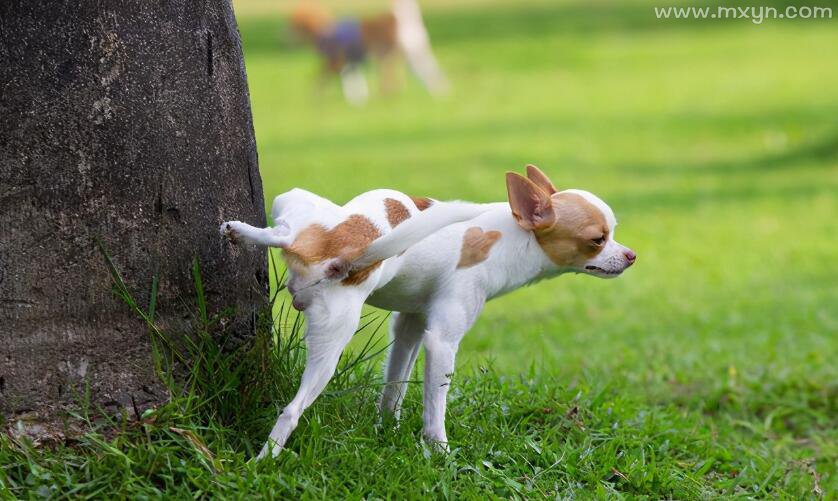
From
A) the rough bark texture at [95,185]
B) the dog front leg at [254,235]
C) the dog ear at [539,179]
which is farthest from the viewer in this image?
the dog ear at [539,179]

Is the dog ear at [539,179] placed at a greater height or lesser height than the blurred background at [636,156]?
greater

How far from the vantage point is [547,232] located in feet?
12.2

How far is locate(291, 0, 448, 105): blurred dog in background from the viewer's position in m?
20.9

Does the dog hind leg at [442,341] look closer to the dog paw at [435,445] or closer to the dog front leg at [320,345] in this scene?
the dog paw at [435,445]

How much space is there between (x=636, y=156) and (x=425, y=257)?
35.5 ft

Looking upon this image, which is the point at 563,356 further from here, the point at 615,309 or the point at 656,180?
the point at 656,180

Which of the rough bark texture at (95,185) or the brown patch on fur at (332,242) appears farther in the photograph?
the rough bark texture at (95,185)

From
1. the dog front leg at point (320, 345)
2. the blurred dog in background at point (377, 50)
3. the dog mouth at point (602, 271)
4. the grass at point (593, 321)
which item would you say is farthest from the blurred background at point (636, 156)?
the dog front leg at point (320, 345)

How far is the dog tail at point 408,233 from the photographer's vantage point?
Answer: 11.0 ft

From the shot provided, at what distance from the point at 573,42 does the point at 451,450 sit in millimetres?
20955

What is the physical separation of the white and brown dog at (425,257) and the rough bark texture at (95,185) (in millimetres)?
372

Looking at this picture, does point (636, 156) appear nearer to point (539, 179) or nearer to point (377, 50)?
point (377, 50)

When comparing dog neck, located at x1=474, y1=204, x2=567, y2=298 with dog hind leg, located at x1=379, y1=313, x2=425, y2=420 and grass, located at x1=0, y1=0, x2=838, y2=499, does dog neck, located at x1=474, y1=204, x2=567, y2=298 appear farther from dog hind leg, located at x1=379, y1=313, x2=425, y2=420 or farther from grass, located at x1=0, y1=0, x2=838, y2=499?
grass, located at x1=0, y1=0, x2=838, y2=499

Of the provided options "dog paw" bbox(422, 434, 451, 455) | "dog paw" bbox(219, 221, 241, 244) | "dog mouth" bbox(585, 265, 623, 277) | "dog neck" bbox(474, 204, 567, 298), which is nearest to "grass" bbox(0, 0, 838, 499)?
"dog paw" bbox(422, 434, 451, 455)
